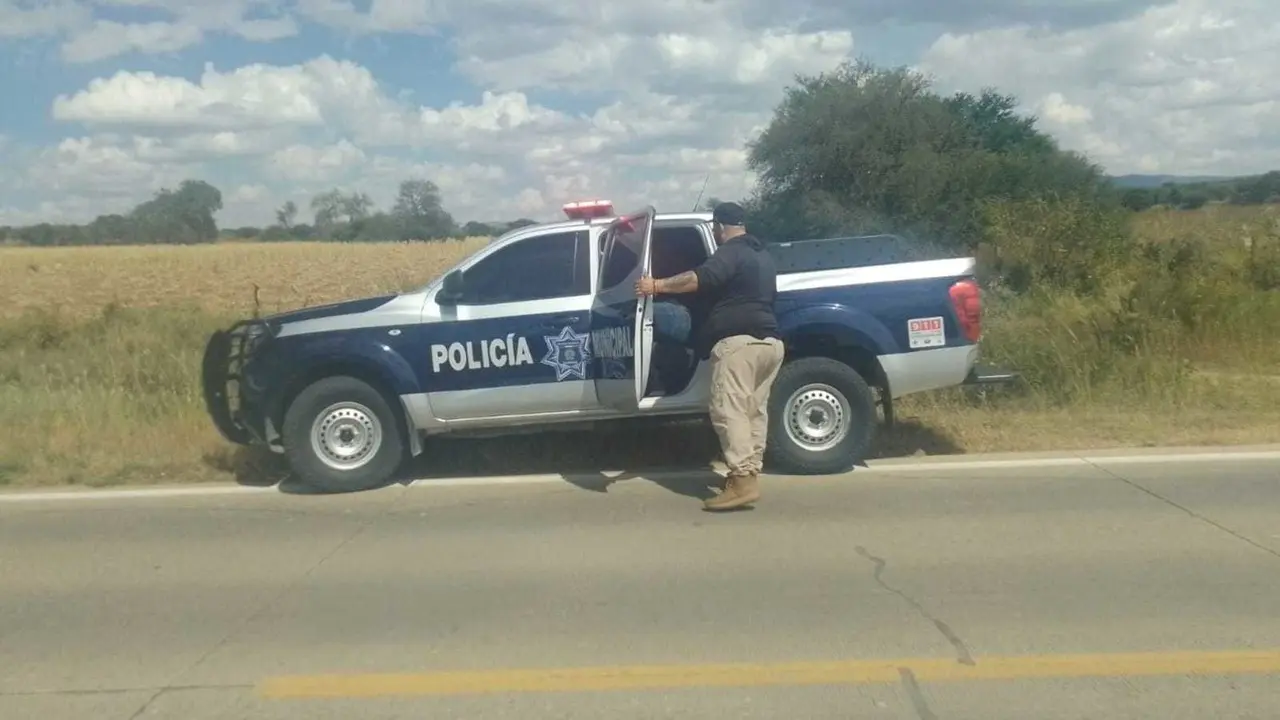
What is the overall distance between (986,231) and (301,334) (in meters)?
13.1

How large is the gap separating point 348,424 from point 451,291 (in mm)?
1251

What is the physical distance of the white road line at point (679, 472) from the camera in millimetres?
9211

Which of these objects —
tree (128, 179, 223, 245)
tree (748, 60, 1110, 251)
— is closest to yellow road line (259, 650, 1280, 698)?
tree (748, 60, 1110, 251)

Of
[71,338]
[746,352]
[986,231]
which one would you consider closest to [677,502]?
[746,352]

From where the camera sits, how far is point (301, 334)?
9070 mm

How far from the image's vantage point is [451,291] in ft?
30.0

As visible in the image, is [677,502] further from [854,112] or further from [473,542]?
[854,112]

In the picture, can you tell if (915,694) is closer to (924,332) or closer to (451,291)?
(924,332)

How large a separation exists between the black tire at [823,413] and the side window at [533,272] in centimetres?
167

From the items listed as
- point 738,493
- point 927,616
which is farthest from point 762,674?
point 738,493

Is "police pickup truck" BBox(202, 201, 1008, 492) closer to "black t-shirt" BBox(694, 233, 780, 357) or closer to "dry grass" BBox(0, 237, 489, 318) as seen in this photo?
"black t-shirt" BBox(694, 233, 780, 357)

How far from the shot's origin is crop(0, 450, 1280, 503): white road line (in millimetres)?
9211

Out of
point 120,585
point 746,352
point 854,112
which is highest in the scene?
point 854,112

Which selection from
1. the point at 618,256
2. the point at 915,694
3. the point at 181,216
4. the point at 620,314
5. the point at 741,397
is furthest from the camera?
the point at 181,216
